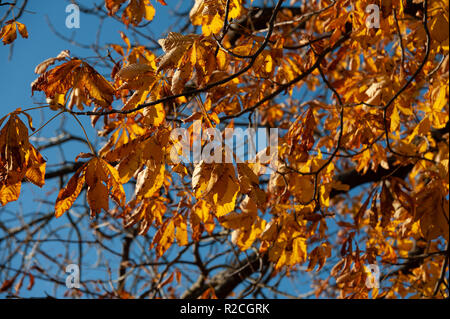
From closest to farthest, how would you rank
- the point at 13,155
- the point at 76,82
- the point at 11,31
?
1. the point at 13,155
2. the point at 76,82
3. the point at 11,31

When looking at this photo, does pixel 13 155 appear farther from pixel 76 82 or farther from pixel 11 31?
pixel 11 31

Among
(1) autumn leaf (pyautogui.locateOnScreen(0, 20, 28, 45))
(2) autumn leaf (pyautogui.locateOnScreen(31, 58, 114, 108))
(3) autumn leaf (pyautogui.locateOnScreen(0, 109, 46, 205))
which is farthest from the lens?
(1) autumn leaf (pyautogui.locateOnScreen(0, 20, 28, 45))

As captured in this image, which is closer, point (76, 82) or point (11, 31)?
point (76, 82)

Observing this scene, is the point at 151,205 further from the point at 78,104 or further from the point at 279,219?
the point at 78,104

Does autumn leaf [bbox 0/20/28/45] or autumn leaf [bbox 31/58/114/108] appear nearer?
autumn leaf [bbox 31/58/114/108]

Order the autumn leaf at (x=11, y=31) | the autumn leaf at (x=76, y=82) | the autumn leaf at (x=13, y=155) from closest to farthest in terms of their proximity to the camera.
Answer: the autumn leaf at (x=13, y=155)
the autumn leaf at (x=76, y=82)
the autumn leaf at (x=11, y=31)

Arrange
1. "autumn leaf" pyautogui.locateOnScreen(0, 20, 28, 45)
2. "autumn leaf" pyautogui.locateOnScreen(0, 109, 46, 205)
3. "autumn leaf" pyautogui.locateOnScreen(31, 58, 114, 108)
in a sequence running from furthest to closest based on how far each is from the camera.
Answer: "autumn leaf" pyautogui.locateOnScreen(0, 20, 28, 45)
"autumn leaf" pyautogui.locateOnScreen(31, 58, 114, 108)
"autumn leaf" pyautogui.locateOnScreen(0, 109, 46, 205)

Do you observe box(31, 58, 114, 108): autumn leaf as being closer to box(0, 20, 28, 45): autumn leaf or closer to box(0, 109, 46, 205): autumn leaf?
box(0, 109, 46, 205): autumn leaf

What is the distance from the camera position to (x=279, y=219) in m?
1.85

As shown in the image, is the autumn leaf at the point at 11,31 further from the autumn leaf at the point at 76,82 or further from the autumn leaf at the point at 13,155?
the autumn leaf at the point at 13,155

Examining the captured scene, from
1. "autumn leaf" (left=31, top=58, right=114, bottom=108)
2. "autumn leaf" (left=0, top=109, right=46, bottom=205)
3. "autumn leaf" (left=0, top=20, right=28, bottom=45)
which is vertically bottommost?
"autumn leaf" (left=0, top=109, right=46, bottom=205)

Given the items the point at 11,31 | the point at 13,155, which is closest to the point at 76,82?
the point at 13,155

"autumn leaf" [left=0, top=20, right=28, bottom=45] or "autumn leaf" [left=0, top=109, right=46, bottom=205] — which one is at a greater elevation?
"autumn leaf" [left=0, top=20, right=28, bottom=45]
